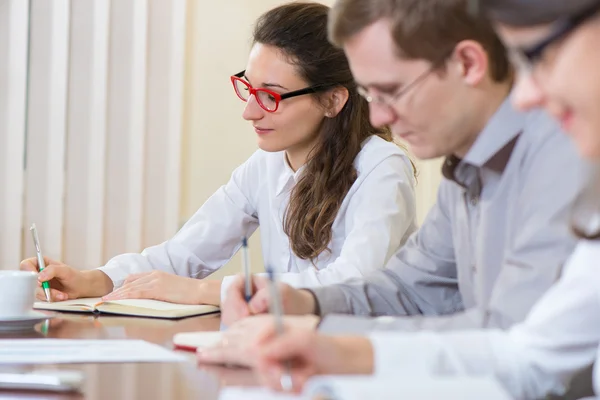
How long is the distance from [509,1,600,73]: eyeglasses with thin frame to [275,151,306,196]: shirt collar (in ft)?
4.80

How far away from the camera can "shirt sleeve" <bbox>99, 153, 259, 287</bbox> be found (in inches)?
96.0

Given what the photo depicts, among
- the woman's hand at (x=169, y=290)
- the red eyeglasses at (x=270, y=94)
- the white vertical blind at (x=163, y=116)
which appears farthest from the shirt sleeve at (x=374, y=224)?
the white vertical blind at (x=163, y=116)

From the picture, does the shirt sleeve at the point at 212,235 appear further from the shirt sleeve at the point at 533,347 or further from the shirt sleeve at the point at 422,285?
the shirt sleeve at the point at 533,347

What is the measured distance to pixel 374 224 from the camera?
2102 millimetres

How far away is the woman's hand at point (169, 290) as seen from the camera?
1878 millimetres

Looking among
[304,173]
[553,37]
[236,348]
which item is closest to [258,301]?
[236,348]

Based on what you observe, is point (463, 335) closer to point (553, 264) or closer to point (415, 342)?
point (415, 342)

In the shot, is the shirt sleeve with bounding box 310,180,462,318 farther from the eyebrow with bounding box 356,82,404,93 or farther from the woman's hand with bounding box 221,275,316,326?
the eyebrow with bounding box 356,82,404,93

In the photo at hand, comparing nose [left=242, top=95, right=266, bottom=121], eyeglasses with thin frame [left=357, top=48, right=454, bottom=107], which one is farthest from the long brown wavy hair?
eyeglasses with thin frame [left=357, top=48, right=454, bottom=107]

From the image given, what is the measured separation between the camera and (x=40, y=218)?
10.3ft

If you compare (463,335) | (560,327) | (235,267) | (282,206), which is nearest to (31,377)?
(463,335)

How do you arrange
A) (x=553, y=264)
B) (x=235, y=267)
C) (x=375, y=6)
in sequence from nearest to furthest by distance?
(x=553, y=264) < (x=375, y=6) < (x=235, y=267)

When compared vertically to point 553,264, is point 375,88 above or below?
above

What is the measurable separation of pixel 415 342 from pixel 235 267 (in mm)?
2395
